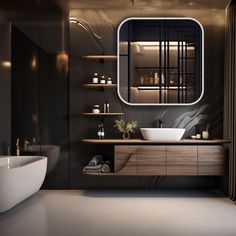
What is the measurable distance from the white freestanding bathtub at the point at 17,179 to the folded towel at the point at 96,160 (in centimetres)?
64

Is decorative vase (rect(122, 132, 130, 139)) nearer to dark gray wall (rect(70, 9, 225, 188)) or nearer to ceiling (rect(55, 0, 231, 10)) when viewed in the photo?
dark gray wall (rect(70, 9, 225, 188))

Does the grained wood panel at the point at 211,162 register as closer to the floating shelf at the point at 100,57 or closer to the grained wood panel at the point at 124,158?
the grained wood panel at the point at 124,158

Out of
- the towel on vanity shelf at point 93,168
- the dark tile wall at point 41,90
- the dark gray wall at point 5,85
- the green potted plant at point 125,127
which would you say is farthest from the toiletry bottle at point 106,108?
the dark gray wall at point 5,85

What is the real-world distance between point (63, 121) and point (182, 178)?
196 centimetres

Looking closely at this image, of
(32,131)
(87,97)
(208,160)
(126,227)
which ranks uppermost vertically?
(87,97)

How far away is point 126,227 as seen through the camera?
133 inches

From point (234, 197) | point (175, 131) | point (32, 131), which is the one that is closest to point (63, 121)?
point (32, 131)

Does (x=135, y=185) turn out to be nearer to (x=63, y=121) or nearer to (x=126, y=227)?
(x=63, y=121)

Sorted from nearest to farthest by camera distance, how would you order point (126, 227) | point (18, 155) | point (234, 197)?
point (126, 227), point (234, 197), point (18, 155)

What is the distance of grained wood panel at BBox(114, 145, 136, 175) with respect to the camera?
460 cm

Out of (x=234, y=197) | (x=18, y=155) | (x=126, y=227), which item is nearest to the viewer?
(x=126, y=227)

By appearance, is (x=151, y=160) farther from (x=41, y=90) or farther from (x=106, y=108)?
(x=41, y=90)

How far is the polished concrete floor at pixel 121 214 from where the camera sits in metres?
3.28

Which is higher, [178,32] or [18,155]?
[178,32]
